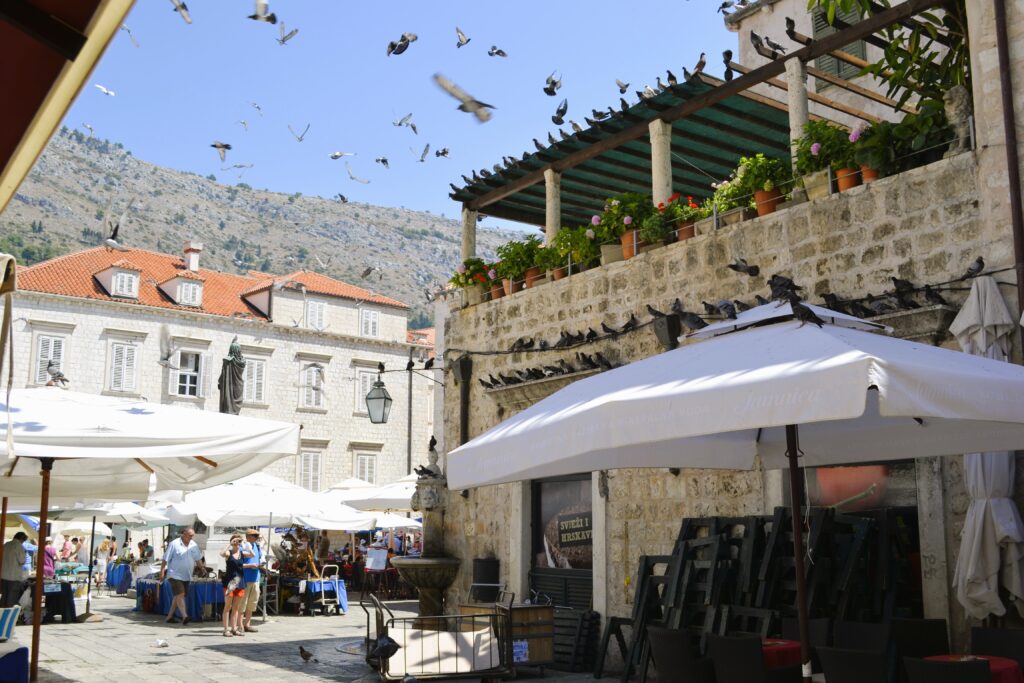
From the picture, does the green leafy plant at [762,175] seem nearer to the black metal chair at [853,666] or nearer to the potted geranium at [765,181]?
the potted geranium at [765,181]

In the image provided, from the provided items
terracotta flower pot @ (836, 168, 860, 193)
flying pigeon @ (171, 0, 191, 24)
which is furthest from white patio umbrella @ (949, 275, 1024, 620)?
flying pigeon @ (171, 0, 191, 24)

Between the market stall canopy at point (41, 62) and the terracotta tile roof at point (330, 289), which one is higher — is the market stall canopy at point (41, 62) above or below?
below

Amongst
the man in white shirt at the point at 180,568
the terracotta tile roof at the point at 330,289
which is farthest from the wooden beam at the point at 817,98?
the terracotta tile roof at the point at 330,289

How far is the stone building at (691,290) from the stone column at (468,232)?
0.03m

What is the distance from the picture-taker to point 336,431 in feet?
133

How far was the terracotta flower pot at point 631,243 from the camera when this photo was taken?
1108cm

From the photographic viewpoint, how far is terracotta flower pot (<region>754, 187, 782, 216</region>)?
9.60 metres

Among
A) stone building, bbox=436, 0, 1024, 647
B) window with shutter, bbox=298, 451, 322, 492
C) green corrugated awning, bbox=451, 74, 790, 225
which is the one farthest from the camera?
window with shutter, bbox=298, 451, 322, 492

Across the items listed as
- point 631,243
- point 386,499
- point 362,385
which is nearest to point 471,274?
point 631,243

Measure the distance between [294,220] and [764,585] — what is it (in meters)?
127

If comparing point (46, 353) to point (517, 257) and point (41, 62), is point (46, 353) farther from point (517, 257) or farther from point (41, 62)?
point (41, 62)

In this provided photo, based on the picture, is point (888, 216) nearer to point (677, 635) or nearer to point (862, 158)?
point (862, 158)

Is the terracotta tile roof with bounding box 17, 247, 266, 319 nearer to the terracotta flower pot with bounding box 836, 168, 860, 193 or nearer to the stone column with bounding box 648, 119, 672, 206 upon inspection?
the stone column with bounding box 648, 119, 672, 206

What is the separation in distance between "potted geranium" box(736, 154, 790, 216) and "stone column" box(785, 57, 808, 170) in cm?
20
